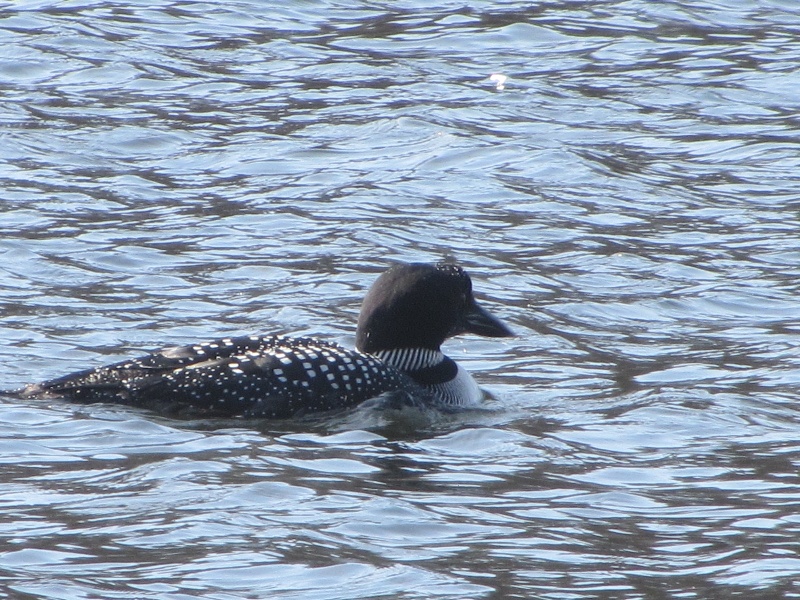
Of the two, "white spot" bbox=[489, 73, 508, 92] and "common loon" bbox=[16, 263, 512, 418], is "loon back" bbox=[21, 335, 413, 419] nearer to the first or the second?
"common loon" bbox=[16, 263, 512, 418]

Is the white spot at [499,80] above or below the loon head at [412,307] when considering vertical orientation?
above

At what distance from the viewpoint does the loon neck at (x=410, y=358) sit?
7.63m

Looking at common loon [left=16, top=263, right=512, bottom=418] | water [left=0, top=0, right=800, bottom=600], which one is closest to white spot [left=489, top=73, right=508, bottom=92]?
water [left=0, top=0, right=800, bottom=600]

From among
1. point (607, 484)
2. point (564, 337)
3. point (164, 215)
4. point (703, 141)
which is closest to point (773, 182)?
point (703, 141)

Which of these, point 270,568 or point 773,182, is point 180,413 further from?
point 773,182

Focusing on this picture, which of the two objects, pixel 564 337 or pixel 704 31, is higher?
pixel 704 31

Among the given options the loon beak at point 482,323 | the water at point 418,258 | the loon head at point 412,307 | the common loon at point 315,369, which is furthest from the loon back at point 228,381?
the loon beak at point 482,323

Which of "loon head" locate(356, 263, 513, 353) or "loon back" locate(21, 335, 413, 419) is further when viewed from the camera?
"loon head" locate(356, 263, 513, 353)

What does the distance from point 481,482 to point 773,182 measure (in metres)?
5.79

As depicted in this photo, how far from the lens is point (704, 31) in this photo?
48.9 ft

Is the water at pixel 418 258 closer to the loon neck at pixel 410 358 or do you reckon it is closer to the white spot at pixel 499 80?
the white spot at pixel 499 80

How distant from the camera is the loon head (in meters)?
7.55

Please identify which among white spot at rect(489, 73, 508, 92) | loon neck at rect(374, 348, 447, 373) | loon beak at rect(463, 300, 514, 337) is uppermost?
white spot at rect(489, 73, 508, 92)

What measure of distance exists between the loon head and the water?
1.38ft
